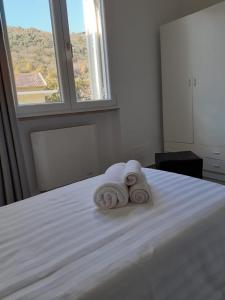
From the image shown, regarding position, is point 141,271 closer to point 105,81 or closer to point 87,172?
point 87,172

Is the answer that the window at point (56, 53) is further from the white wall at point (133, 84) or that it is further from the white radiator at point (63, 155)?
the white radiator at point (63, 155)

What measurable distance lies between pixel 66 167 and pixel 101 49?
4.69 ft

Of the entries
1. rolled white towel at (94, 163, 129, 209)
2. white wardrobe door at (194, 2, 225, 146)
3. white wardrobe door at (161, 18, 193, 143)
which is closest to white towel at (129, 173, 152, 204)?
rolled white towel at (94, 163, 129, 209)

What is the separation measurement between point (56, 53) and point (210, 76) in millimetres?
1692

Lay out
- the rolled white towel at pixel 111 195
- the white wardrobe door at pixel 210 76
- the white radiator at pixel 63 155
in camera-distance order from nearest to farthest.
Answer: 1. the rolled white towel at pixel 111 195
2. the white radiator at pixel 63 155
3. the white wardrobe door at pixel 210 76

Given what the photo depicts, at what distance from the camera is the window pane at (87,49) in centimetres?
257

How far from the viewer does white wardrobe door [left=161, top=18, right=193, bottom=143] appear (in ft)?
9.43

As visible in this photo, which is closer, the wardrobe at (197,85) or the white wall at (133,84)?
the wardrobe at (197,85)

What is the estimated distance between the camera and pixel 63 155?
246 centimetres

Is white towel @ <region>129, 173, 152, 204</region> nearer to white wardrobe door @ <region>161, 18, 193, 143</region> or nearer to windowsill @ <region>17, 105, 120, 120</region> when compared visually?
windowsill @ <region>17, 105, 120, 120</region>

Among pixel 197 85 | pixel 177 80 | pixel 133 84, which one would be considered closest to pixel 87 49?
pixel 133 84

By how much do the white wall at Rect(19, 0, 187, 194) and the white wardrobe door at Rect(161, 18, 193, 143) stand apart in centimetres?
17

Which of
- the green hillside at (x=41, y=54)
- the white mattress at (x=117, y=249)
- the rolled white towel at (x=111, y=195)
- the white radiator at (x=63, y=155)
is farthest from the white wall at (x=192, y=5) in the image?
the rolled white towel at (x=111, y=195)

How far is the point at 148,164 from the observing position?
3.35 metres
